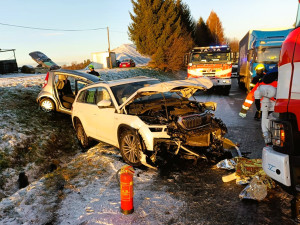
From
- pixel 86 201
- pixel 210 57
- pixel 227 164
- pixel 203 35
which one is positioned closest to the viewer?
pixel 86 201

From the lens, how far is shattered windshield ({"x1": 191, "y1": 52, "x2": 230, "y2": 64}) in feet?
47.3

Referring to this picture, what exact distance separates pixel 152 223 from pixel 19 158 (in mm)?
4288

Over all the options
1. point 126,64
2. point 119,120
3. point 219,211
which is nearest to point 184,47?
point 126,64

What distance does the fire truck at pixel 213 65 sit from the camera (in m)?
14.0

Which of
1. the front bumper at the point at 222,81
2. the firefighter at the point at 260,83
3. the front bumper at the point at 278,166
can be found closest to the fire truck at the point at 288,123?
the front bumper at the point at 278,166

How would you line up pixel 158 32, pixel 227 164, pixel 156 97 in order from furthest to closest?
pixel 158 32 → pixel 156 97 → pixel 227 164

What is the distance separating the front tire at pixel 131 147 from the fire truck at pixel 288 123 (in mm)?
2428

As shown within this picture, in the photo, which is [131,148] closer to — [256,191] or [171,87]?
[171,87]

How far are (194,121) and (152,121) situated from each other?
78 centimetres

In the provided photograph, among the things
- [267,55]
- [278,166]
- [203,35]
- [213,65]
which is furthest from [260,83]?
[203,35]

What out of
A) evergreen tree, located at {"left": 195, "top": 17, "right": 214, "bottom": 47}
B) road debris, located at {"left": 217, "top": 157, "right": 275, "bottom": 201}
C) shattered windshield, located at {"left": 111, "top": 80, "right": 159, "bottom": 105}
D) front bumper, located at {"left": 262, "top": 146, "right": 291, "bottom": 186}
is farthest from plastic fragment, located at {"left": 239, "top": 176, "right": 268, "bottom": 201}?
evergreen tree, located at {"left": 195, "top": 17, "right": 214, "bottom": 47}

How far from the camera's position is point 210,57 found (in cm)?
1462

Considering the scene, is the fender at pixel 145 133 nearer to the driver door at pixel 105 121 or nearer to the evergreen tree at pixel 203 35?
the driver door at pixel 105 121

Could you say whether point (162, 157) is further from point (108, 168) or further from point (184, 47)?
point (184, 47)
